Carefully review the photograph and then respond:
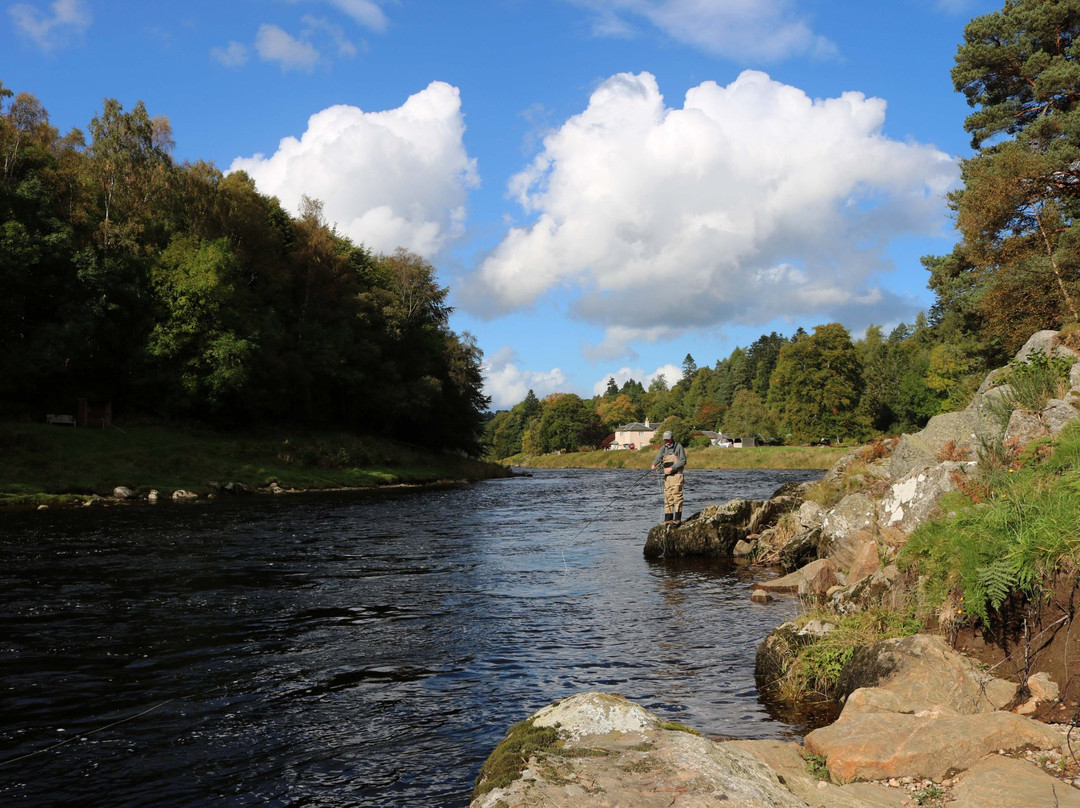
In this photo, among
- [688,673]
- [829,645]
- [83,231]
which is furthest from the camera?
[83,231]

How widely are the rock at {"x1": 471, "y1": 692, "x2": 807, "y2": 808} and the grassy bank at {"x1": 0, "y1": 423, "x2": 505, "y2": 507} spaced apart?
111ft

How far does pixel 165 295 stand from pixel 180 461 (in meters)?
12.9

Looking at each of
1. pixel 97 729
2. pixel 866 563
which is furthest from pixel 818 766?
pixel 97 729

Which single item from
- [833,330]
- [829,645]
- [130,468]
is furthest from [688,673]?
[833,330]

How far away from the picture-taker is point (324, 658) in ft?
35.2

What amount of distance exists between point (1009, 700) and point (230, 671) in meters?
9.20

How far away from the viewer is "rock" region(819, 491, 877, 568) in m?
13.2

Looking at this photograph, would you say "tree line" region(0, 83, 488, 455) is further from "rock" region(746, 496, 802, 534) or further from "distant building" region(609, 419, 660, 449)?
"distant building" region(609, 419, 660, 449)

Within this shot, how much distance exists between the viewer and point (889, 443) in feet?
75.2

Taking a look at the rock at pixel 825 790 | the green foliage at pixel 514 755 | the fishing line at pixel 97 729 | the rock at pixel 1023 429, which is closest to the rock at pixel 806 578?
the rock at pixel 1023 429

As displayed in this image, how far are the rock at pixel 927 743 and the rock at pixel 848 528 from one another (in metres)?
6.76

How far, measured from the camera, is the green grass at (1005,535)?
304 inches

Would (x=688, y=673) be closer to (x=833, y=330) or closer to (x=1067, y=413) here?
(x=1067, y=413)

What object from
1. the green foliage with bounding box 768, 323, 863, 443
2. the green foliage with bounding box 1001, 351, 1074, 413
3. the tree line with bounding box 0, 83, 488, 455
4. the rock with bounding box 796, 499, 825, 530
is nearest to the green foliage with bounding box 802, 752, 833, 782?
the green foliage with bounding box 1001, 351, 1074, 413
